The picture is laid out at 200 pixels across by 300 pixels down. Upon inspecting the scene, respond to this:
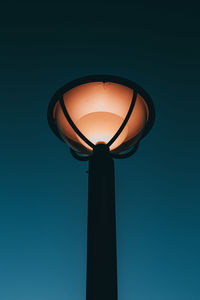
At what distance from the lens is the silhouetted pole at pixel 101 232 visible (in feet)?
7.77

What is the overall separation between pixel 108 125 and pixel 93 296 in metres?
1.54

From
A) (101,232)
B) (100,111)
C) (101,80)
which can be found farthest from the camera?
(100,111)

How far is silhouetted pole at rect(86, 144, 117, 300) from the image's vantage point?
7.77 feet

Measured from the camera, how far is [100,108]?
10.2 ft

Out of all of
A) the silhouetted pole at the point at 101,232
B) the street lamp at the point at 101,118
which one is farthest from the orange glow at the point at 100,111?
the silhouetted pole at the point at 101,232

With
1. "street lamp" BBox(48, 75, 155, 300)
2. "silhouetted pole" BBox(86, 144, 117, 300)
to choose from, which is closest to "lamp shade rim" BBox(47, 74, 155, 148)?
"street lamp" BBox(48, 75, 155, 300)

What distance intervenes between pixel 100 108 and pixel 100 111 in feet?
0.10

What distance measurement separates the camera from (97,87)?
3.07 meters

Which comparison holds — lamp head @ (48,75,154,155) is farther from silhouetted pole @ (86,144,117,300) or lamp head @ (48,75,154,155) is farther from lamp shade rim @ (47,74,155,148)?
silhouetted pole @ (86,144,117,300)

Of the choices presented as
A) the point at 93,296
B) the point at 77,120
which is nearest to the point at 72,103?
the point at 77,120

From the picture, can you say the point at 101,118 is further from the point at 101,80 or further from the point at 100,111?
the point at 101,80

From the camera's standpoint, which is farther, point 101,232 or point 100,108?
point 100,108

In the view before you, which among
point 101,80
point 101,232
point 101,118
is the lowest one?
point 101,232

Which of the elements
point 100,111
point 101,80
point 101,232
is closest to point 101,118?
point 100,111
